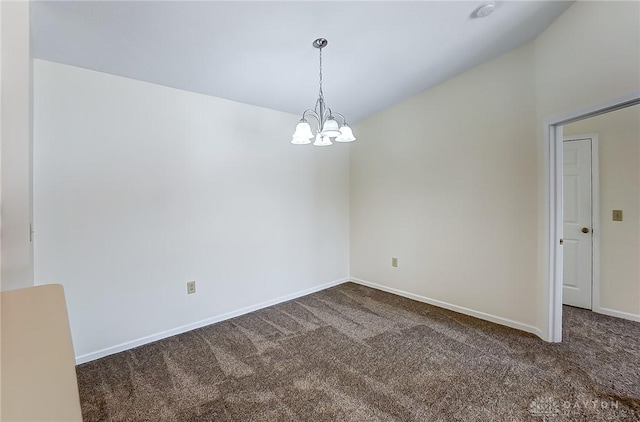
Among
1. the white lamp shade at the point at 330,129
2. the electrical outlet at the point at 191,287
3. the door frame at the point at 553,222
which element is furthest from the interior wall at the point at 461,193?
the electrical outlet at the point at 191,287

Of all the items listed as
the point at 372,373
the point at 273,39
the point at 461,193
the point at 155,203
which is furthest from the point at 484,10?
the point at 155,203

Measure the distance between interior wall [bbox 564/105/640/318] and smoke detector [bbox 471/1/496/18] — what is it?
192 cm

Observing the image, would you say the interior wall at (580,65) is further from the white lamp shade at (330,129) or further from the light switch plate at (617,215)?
the white lamp shade at (330,129)

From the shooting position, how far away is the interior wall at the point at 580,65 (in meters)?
1.78

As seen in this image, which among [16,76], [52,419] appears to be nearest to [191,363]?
[52,419]

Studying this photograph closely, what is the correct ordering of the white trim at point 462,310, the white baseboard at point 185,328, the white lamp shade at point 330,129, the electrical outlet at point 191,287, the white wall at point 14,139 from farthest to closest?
the electrical outlet at point 191,287 → the white trim at point 462,310 → the white baseboard at point 185,328 → the white lamp shade at point 330,129 → the white wall at point 14,139

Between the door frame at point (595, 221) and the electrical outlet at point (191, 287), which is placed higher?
the door frame at point (595, 221)

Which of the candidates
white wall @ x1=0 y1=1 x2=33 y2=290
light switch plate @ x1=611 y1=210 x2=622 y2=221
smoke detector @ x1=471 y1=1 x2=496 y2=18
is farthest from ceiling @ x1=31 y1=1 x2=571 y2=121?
light switch plate @ x1=611 y1=210 x2=622 y2=221

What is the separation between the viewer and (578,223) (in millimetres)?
3141

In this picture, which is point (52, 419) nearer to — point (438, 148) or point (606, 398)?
point (606, 398)

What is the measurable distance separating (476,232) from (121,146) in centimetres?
335

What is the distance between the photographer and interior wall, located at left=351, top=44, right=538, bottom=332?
259cm

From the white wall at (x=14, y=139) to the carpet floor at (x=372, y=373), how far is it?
39.9 inches

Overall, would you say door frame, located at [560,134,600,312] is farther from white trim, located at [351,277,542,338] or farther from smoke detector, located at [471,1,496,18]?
smoke detector, located at [471,1,496,18]
